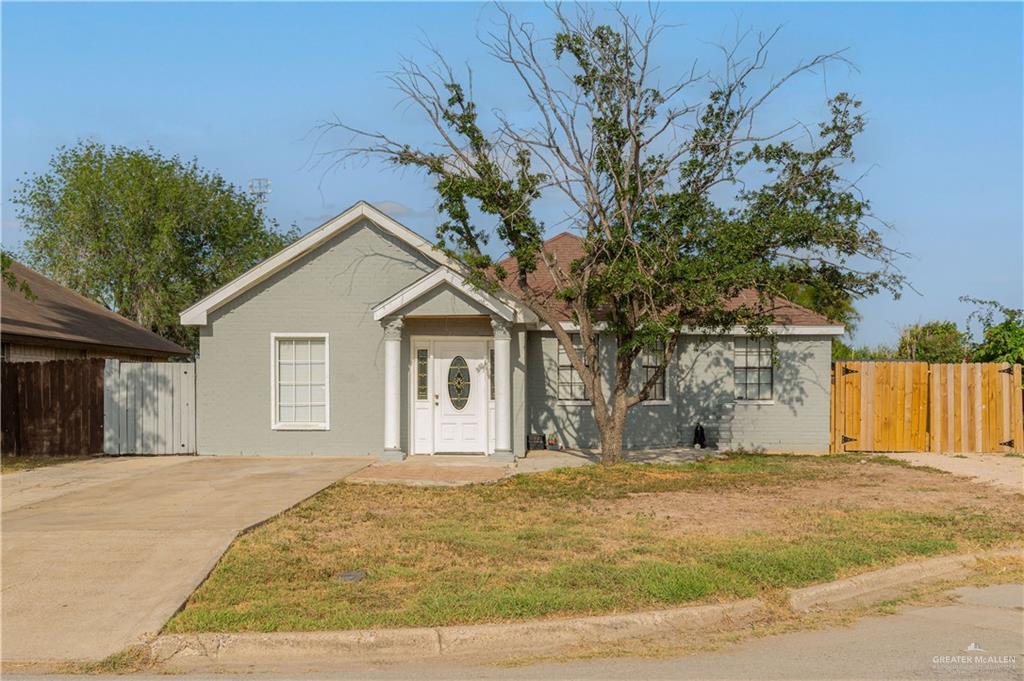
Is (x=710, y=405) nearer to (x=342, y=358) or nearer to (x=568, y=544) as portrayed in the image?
(x=342, y=358)

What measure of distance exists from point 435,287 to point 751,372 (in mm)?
7395

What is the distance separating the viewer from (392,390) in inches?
683

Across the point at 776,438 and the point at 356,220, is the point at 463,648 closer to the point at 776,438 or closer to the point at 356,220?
the point at 356,220

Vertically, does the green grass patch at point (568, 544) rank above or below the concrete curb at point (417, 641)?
above

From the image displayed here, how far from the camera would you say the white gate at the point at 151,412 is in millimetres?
18234

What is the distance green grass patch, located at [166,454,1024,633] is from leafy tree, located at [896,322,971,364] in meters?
12.8

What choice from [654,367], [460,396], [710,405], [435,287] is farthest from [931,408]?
[435,287]

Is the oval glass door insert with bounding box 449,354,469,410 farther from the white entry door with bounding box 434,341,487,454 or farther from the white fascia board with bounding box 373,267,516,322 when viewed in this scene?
the white fascia board with bounding box 373,267,516,322

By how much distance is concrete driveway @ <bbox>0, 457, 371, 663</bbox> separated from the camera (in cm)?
720

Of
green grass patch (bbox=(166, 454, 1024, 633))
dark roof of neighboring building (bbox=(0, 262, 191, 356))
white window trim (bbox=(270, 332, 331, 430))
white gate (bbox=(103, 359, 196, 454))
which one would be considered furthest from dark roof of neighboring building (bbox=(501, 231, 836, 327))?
dark roof of neighboring building (bbox=(0, 262, 191, 356))

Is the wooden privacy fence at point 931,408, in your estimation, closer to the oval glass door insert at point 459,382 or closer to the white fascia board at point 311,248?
the oval glass door insert at point 459,382

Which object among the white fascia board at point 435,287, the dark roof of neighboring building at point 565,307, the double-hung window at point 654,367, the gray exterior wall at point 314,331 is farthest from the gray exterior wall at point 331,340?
the double-hung window at point 654,367

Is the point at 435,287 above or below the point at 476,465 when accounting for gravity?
above

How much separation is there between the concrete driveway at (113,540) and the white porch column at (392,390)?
1.41 m
